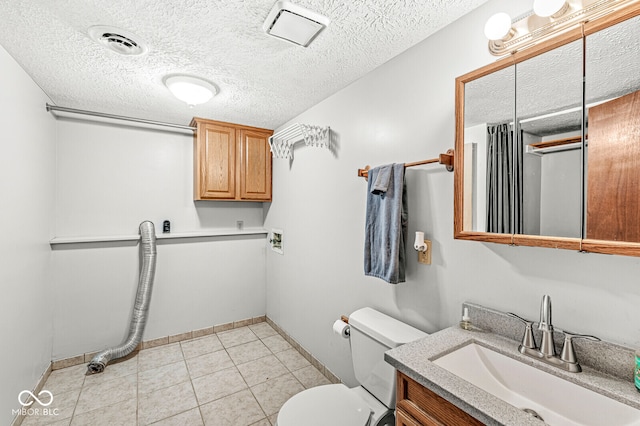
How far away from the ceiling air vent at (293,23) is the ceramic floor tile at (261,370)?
2.41m

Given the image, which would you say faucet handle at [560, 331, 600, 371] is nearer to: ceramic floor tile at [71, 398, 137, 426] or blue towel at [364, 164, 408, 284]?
blue towel at [364, 164, 408, 284]

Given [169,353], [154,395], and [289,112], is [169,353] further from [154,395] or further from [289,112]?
[289,112]

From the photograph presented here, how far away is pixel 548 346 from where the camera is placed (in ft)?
3.43

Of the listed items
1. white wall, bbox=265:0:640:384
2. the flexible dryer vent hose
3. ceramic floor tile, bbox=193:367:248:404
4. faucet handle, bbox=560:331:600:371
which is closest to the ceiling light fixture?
white wall, bbox=265:0:640:384

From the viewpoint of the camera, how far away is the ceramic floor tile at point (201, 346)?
2840 millimetres

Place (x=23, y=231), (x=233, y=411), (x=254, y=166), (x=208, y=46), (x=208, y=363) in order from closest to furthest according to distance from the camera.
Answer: (x=208, y=46), (x=23, y=231), (x=233, y=411), (x=208, y=363), (x=254, y=166)

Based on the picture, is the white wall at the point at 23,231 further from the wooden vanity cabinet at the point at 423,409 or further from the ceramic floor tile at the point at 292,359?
the wooden vanity cabinet at the point at 423,409

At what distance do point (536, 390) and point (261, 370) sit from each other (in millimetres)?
2067

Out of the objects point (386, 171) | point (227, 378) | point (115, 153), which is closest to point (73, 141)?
point (115, 153)

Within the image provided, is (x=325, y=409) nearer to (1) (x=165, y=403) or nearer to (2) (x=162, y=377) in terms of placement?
(1) (x=165, y=403)

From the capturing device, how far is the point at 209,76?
2039mm

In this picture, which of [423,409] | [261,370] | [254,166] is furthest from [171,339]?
[423,409]

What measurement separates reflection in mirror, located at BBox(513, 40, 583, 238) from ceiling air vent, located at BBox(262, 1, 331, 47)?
2.97 ft

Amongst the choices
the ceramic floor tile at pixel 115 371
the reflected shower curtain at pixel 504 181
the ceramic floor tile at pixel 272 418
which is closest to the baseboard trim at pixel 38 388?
the ceramic floor tile at pixel 115 371
